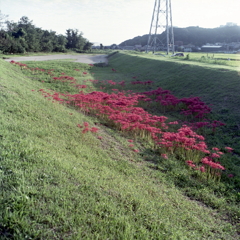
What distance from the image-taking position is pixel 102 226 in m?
2.83

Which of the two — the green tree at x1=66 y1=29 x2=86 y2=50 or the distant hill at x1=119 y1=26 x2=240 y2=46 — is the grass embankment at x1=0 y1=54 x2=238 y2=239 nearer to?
the green tree at x1=66 y1=29 x2=86 y2=50

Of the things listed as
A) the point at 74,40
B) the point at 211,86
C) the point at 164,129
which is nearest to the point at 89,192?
the point at 164,129

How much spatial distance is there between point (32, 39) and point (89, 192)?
160 feet

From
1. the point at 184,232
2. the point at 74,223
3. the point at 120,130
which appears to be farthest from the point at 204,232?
the point at 120,130

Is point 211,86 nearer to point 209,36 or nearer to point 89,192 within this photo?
point 89,192

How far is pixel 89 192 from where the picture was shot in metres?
3.54

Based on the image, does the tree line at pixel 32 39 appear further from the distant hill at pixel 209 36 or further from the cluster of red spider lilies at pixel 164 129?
the distant hill at pixel 209 36

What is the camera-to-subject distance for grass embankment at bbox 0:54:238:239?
2764 millimetres

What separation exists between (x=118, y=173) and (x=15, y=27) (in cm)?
5777

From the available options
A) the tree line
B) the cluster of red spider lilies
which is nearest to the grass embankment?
the cluster of red spider lilies

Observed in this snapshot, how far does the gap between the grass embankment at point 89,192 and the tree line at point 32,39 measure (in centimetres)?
3690

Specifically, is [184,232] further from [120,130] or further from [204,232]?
[120,130]

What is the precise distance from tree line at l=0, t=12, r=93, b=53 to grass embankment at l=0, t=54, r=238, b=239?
3690cm

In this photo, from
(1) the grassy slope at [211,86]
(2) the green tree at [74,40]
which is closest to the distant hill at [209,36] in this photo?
(2) the green tree at [74,40]
